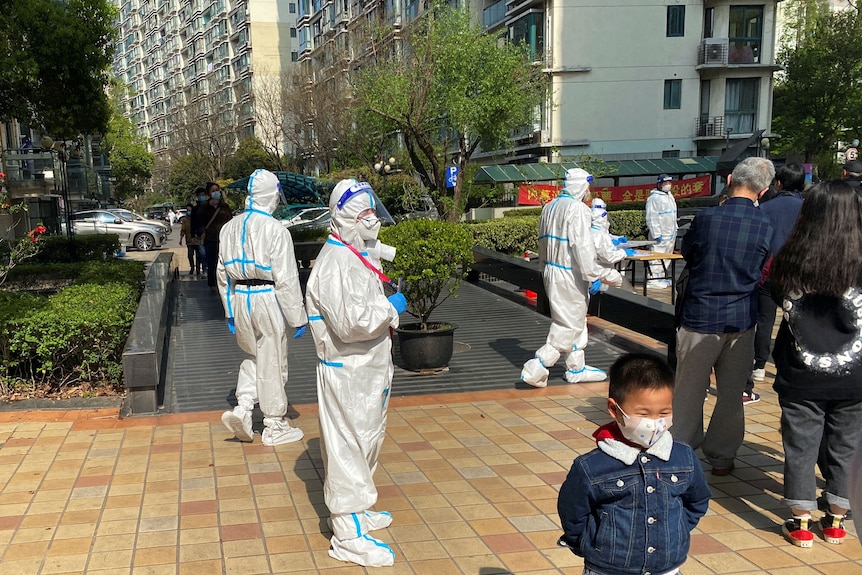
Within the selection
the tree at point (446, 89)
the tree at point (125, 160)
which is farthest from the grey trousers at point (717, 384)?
the tree at point (125, 160)

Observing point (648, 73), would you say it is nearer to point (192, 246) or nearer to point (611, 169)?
point (611, 169)

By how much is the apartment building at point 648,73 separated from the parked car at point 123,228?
10.8 m

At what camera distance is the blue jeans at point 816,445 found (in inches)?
138

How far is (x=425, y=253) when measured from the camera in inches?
271

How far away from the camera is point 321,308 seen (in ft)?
11.4

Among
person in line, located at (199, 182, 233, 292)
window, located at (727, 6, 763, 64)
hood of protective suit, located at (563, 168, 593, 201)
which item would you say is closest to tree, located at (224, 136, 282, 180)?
window, located at (727, 6, 763, 64)

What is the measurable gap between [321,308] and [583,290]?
363 cm

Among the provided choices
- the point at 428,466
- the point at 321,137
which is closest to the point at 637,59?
the point at 321,137

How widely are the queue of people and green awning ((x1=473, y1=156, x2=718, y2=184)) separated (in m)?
18.7

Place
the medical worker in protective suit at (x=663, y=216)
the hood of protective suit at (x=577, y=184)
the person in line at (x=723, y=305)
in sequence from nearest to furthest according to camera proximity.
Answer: the person in line at (x=723, y=305) < the hood of protective suit at (x=577, y=184) < the medical worker in protective suit at (x=663, y=216)

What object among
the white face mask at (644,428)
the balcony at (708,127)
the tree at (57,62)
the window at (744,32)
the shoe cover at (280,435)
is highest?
the window at (744,32)

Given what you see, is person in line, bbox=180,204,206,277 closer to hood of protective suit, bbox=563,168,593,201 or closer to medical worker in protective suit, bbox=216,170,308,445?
medical worker in protective suit, bbox=216,170,308,445

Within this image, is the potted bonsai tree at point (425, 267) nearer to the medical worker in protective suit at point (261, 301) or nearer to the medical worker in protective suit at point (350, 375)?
the medical worker in protective suit at point (261, 301)

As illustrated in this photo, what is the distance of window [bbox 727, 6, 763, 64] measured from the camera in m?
32.1
